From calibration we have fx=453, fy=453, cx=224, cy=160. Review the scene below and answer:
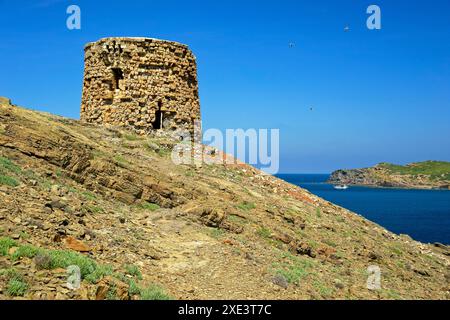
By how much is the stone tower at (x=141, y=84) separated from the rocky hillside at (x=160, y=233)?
1761 mm

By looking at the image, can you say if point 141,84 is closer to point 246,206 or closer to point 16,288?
point 246,206

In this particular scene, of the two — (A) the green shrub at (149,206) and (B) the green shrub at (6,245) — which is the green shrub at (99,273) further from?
(A) the green shrub at (149,206)

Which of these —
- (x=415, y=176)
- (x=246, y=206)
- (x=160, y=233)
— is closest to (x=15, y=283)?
(x=160, y=233)

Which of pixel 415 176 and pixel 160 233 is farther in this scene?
pixel 415 176

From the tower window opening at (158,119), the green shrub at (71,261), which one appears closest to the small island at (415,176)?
the tower window opening at (158,119)

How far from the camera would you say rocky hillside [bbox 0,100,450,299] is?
823cm

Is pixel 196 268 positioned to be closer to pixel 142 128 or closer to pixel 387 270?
pixel 387 270

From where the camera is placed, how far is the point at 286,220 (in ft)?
51.8

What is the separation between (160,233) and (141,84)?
36.1 feet

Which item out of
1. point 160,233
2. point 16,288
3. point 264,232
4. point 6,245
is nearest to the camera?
point 16,288

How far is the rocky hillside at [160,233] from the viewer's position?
823 centimetres

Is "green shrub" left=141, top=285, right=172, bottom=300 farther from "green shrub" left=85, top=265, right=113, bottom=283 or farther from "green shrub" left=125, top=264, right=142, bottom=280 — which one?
"green shrub" left=85, top=265, right=113, bottom=283

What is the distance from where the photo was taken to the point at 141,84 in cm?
2097

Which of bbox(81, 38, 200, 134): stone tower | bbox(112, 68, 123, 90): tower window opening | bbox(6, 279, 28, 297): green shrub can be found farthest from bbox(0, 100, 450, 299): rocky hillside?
bbox(112, 68, 123, 90): tower window opening
